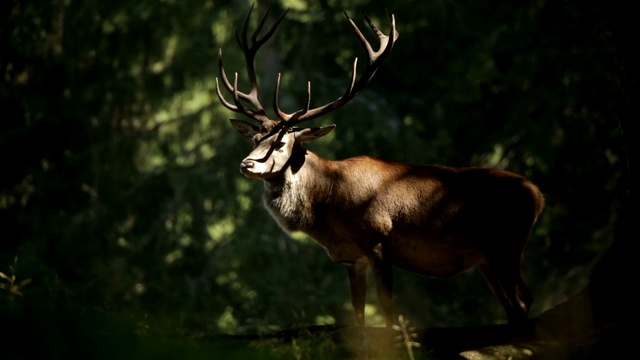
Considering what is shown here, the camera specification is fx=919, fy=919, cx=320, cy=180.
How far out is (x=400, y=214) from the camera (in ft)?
21.4

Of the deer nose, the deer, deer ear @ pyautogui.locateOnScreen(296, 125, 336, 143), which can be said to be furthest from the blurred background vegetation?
the deer nose

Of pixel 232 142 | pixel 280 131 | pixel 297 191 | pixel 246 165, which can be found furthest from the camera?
pixel 232 142

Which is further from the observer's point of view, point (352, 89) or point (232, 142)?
point (232, 142)

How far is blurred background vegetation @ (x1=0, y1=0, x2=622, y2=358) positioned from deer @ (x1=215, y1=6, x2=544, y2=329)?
6029mm

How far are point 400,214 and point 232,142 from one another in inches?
304

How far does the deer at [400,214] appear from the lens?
21.2ft

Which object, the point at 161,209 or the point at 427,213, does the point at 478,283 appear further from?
the point at 427,213

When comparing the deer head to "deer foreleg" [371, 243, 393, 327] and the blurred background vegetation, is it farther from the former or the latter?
the blurred background vegetation

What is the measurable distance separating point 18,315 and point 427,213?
455cm

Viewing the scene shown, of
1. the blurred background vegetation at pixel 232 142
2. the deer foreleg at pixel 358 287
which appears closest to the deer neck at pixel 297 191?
the deer foreleg at pixel 358 287

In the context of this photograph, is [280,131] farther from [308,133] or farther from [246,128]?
[246,128]

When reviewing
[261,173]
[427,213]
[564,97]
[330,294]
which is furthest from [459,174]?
[330,294]

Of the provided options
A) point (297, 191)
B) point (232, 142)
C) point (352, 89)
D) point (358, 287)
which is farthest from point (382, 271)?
point (232, 142)

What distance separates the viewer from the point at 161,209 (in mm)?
15773
